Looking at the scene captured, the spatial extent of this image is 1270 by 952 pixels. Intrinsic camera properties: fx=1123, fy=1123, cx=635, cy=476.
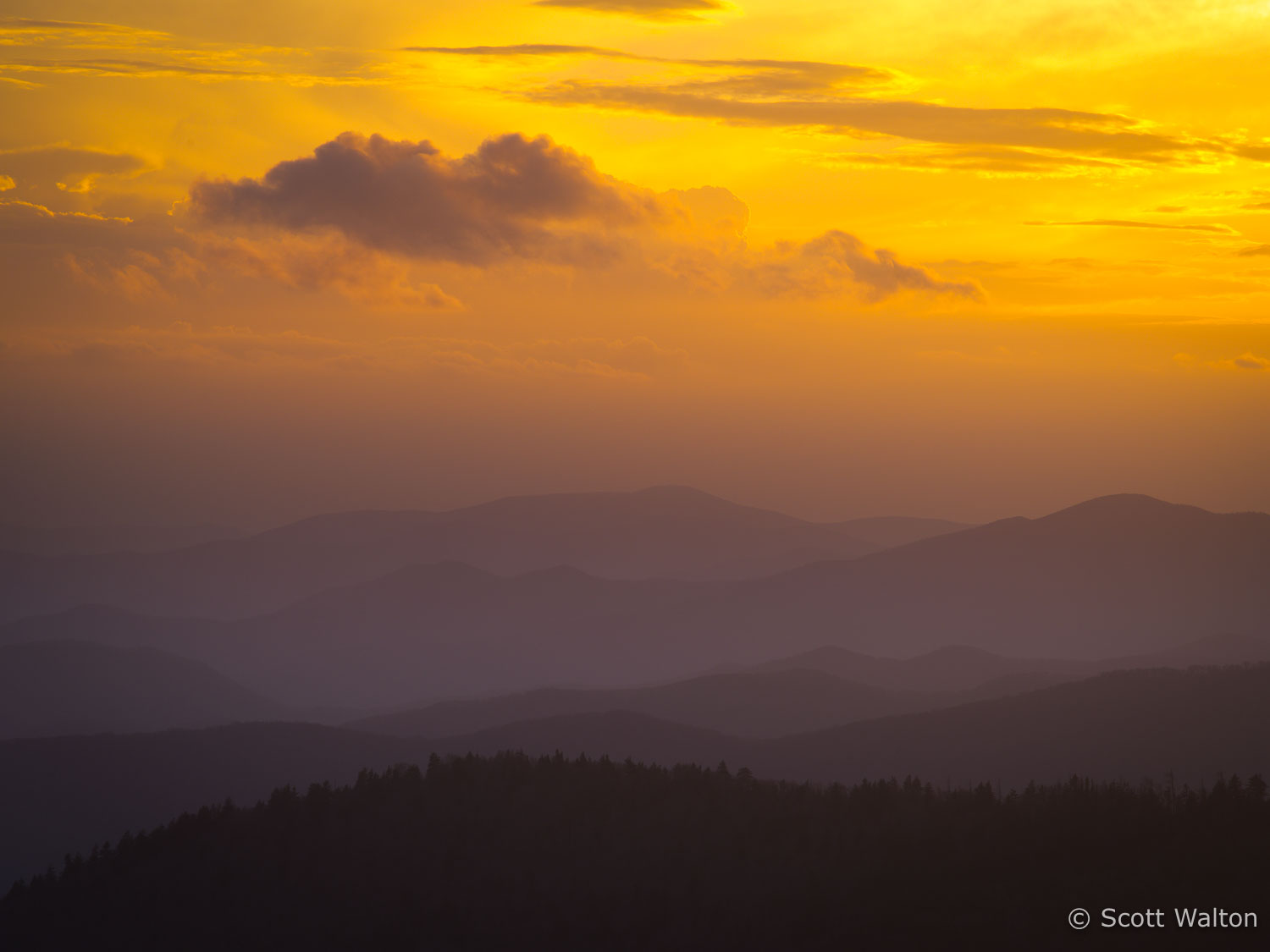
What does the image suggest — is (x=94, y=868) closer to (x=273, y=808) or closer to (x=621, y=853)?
(x=273, y=808)

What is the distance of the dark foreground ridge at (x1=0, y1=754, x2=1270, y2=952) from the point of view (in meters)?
81.4

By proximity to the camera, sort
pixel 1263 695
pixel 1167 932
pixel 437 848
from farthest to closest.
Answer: pixel 1263 695 → pixel 437 848 → pixel 1167 932

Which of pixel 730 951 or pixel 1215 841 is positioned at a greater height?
pixel 1215 841

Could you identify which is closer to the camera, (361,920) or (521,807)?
(361,920)

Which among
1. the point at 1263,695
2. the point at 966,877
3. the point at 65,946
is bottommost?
the point at 65,946

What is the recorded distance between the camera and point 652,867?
108812mm

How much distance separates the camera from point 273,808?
137m

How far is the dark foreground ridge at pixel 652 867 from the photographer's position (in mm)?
81375

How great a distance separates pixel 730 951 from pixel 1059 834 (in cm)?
2826

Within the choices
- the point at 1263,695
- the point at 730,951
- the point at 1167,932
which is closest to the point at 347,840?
the point at 730,951

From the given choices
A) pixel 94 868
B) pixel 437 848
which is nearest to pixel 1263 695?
pixel 437 848

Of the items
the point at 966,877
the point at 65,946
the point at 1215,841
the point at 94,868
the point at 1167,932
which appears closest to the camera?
the point at 1167,932

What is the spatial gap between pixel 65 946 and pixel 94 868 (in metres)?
14.2

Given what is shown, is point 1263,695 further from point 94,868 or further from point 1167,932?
point 94,868
